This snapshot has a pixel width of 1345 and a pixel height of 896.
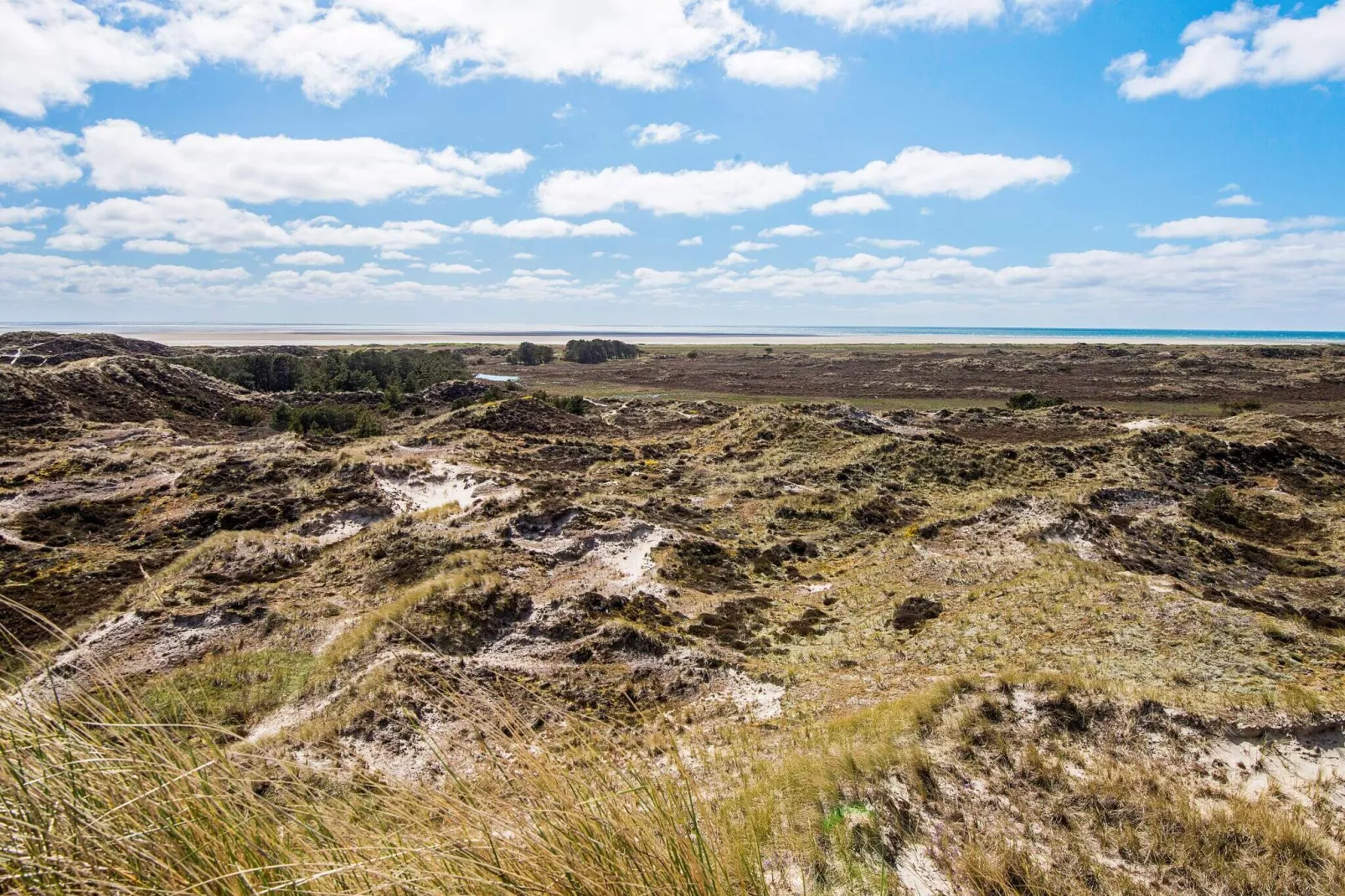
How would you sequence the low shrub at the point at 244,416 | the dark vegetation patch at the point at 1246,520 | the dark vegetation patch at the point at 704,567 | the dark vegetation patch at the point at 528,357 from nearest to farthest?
the dark vegetation patch at the point at 704,567 → the dark vegetation patch at the point at 1246,520 → the low shrub at the point at 244,416 → the dark vegetation patch at the point at 528,357

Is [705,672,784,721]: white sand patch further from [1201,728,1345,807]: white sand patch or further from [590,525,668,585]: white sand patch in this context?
[1201,728,1345,807]: white sand patch

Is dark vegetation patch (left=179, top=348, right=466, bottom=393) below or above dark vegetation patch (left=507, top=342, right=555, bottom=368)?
below

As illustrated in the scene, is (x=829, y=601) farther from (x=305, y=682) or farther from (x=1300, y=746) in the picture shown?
(x=305, y=682)

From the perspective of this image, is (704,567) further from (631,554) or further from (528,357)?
(528,357)

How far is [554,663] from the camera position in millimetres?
11797

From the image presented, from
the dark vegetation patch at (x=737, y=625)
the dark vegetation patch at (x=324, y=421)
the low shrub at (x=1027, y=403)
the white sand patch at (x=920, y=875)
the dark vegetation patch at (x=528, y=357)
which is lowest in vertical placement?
the dark vegetation patch at (x=737, y=625)

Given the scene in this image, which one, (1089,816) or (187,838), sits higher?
(187,838)

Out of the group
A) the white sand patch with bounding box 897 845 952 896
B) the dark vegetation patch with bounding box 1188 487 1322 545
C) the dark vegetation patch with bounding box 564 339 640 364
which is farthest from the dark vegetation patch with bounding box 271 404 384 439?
the dark vegetation patch with bounding box 564 339 640 364

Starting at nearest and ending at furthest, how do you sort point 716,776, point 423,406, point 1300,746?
point 1300,746
point 716,776
point 423,406

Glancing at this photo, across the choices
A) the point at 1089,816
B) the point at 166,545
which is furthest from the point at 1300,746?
the point at 166,545

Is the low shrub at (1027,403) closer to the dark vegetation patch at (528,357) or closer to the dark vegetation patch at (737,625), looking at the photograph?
the dark vegetation patch at (737,625)

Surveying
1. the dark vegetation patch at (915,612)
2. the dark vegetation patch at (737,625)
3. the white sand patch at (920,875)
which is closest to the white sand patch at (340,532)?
the dark vegetation patch at (737,625)

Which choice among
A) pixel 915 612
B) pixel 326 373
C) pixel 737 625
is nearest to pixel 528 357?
pixel 326 373

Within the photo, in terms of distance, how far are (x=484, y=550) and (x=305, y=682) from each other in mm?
5559
